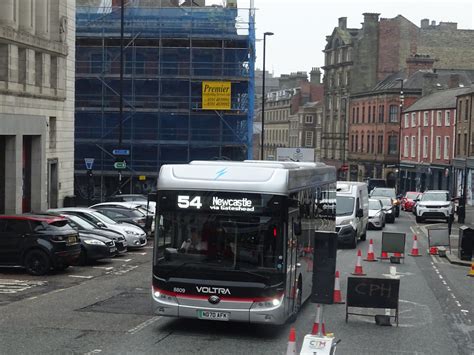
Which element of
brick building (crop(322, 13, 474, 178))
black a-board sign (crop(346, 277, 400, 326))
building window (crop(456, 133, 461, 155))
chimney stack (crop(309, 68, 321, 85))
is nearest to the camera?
black a-board sign (crop(346, 277, 400, 326))

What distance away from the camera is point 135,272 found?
22.2 metres

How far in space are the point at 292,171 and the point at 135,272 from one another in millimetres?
9248

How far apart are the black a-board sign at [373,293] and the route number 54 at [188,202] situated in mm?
3460

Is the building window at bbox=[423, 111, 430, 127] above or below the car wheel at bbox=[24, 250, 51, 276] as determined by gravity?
above

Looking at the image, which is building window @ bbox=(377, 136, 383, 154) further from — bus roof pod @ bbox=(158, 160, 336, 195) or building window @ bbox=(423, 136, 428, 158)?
bus roof pod @ bbox=(158, 160, 336, 195)

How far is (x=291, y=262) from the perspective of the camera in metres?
14.0

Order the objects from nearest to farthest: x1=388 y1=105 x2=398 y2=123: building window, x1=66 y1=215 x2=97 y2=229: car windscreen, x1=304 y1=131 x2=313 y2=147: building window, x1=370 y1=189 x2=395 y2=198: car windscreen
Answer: x1=66 y1=215 x2=97 y2=229: car windscreen
x1=370 y1=189 x2=395 y2=198: car windscreen
x1=388 y1=105 x2=398 y2=123: building window
x1=304 y1=131 x2=313 y2=147: building window

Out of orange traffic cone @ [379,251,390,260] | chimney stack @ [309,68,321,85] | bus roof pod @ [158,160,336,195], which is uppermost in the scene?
chimney stack @ [309,68,321,85]

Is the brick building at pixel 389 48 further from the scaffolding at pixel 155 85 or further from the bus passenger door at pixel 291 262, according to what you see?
the bus passenger door at pixel 291 262

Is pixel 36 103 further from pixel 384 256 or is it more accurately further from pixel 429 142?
pixel 429 142

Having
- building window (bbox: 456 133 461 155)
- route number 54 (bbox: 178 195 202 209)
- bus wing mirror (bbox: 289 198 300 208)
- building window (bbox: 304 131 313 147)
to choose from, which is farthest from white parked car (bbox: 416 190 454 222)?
building window (bbox: 304 131 313 147)

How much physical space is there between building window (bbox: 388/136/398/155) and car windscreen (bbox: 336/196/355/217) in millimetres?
55898

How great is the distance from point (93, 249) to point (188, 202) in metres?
10.3

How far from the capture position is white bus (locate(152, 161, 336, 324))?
1319 cm
